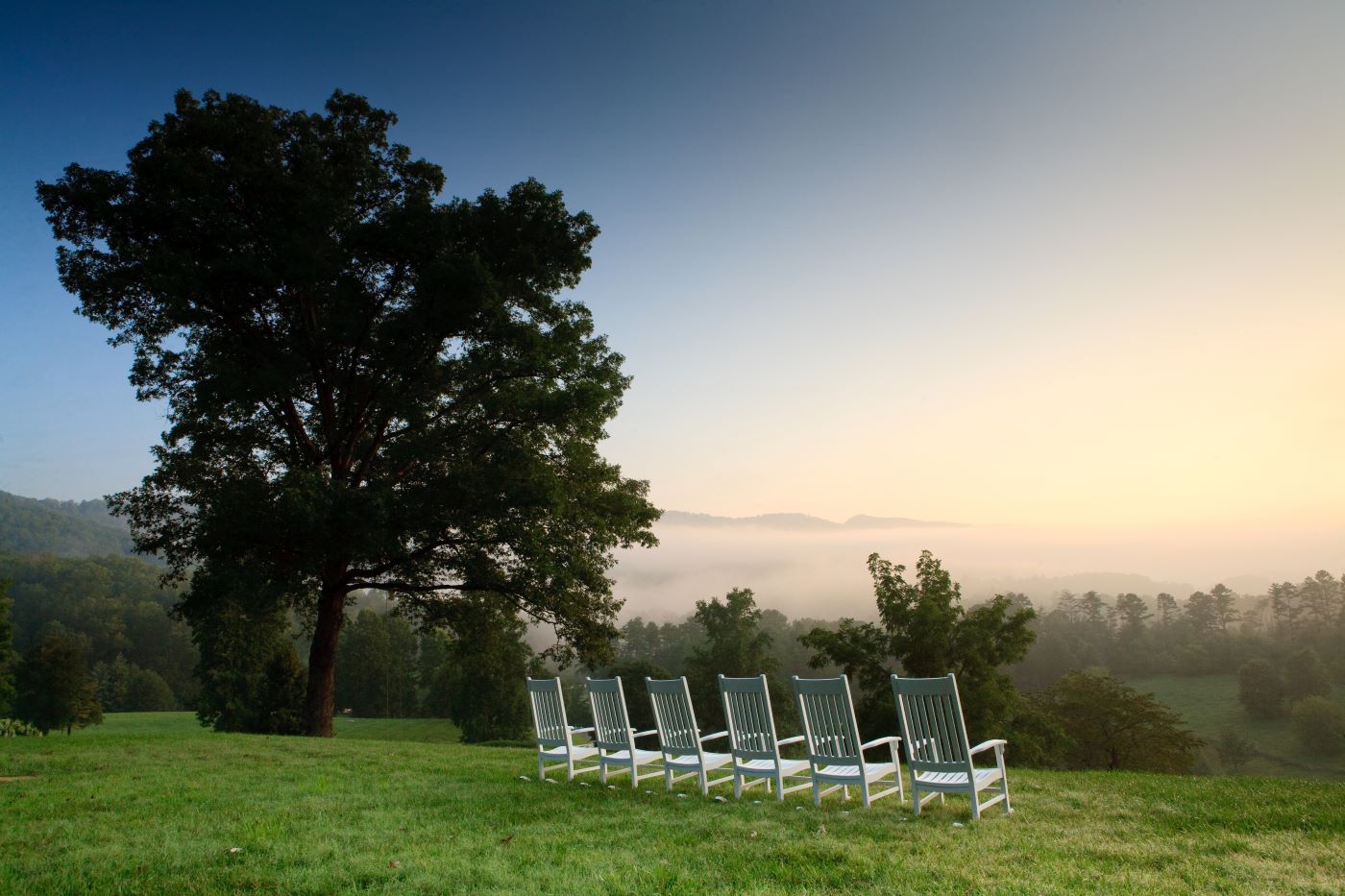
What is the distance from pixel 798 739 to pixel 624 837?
5.85ft

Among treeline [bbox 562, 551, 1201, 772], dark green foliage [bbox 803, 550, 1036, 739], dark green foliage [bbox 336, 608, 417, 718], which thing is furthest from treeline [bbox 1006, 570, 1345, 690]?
dark green foliage [bbox 336, 608, 417, 718]

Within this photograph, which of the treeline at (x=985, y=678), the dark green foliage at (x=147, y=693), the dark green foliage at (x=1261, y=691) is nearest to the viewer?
the treeline at (x=985, y=678)

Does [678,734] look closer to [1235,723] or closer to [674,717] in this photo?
[674,717]

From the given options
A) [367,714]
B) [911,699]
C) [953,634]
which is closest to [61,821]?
[911,699]

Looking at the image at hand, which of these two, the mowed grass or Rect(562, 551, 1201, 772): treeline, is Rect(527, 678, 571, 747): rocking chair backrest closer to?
the mowed grass

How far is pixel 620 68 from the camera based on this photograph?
18.1 metres

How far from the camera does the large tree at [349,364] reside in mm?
16203

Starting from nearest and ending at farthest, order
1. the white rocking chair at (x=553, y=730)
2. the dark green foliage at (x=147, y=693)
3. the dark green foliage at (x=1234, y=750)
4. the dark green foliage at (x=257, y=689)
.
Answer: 1. the white rocking chair at (x=553, y=730)
2. the dark green foliage at (x=257, y=689)
3. the dark green foliage at (x=1234, y=750)
4. the dark green foliage at (x=147, y=693)

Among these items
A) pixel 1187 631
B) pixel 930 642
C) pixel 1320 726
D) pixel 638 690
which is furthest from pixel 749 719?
pixel 1187 631

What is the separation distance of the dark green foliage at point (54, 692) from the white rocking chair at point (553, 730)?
1984 inches

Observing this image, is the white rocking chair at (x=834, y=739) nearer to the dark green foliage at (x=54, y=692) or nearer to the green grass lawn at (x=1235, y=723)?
the green grass lawn at (x=1235, y=723)

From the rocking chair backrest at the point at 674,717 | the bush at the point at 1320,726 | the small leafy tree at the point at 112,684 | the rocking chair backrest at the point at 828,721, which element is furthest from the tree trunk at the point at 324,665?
the bush at the point at 1320,726

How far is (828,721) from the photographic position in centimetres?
674

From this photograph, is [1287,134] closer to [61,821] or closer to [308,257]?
[308,257]
